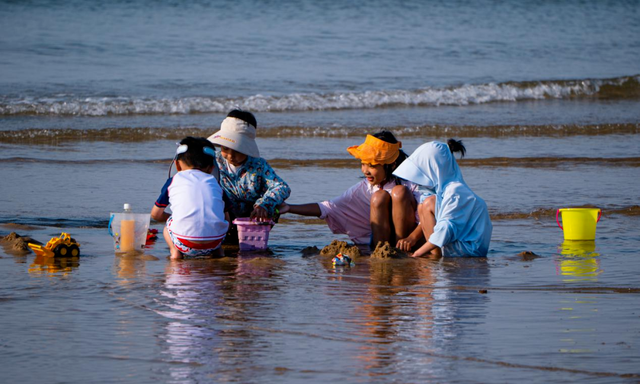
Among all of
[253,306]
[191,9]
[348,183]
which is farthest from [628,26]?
[253,306]

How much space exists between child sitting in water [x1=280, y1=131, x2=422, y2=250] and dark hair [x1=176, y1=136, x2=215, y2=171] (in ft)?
2.35

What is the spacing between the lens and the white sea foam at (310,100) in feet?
48.0

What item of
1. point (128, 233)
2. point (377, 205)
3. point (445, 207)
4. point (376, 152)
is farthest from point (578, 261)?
point (128, 233)

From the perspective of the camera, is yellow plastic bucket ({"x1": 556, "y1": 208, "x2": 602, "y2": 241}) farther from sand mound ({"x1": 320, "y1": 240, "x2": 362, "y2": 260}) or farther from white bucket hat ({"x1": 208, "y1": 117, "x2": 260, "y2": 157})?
white bucket hat ({"x1": 208, "y1": 117, "x2": 260, "y2": 157})

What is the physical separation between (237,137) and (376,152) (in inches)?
40.4

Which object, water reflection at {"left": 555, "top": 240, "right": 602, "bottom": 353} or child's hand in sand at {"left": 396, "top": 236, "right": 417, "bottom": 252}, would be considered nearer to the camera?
water reflection at {"left": 555, "top": 240, "right": 602, "bottom": 353}

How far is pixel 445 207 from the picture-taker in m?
5.85

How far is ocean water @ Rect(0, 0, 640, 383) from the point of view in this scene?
3795 millimetres

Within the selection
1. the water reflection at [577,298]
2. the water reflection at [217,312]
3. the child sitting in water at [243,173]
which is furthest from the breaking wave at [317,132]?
the water reflection at [217,312]

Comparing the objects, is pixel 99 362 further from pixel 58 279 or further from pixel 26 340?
pixel 58 279

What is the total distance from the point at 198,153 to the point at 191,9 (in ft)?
74.1

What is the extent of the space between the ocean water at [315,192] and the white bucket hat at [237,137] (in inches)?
31.7

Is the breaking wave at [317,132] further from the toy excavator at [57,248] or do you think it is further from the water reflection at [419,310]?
the water reflection at [419,310]

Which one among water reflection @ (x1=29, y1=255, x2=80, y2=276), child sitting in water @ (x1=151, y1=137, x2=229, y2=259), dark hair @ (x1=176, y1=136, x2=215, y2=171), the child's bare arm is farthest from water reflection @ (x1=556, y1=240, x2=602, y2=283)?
water reflection @ (x1=29, y1=255, x2=80, y2=276)
